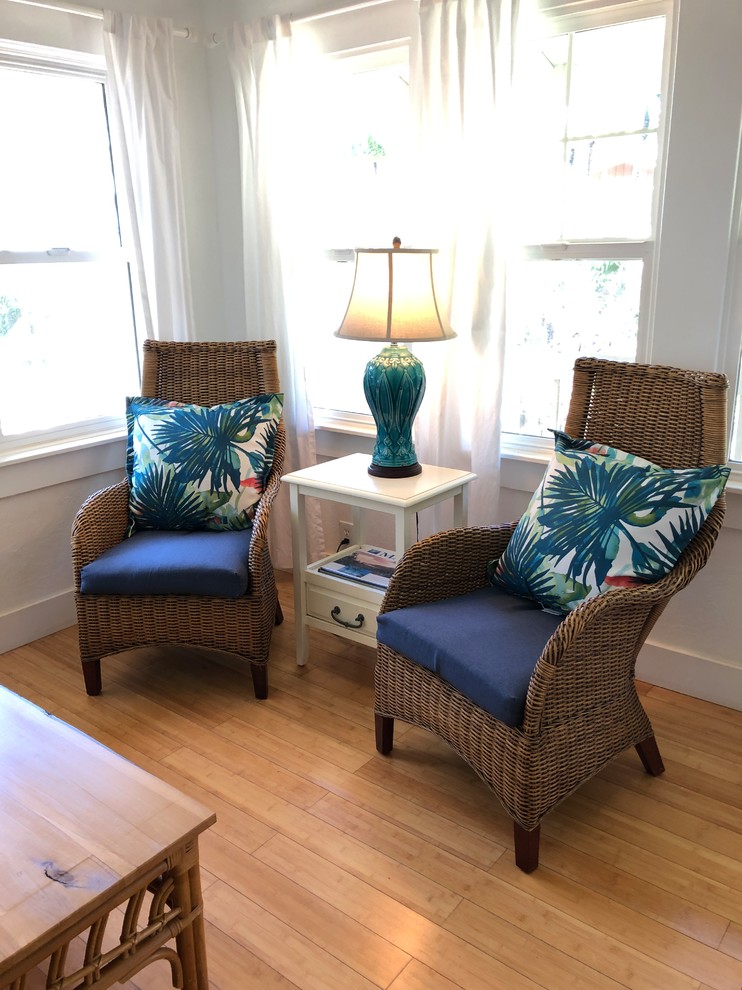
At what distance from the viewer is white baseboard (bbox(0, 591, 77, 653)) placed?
286 cm

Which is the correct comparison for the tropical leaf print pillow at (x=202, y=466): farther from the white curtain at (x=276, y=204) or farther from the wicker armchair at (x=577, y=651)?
the wicker armchair at (x=577, y=651)

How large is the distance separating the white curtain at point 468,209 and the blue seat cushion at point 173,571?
0.79 meters

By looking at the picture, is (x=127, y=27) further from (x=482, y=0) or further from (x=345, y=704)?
(x=345, y=704)

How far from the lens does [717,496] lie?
73.7 inches

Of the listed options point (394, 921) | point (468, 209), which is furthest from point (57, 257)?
point (394, 921)

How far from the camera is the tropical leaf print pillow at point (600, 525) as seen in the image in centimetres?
186

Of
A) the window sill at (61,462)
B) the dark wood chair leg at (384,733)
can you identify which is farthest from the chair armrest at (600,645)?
the window sill at (61,462)

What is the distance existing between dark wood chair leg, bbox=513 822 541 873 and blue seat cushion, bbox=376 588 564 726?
0.27 m

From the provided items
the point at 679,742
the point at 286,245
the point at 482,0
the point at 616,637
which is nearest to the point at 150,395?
the point at 286,245

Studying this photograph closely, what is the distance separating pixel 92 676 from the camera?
2.55 m

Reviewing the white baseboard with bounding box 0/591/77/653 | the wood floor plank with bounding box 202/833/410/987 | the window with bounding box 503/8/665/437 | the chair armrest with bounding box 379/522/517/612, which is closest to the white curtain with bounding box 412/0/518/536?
the window with bounding box 503/8/665/437

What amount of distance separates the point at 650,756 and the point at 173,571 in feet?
4.62

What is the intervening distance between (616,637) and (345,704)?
38.3 inches

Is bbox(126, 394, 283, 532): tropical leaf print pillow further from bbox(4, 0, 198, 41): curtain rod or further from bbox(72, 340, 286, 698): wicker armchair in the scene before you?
bbox(4, 0, 198, 41): curtain rod
